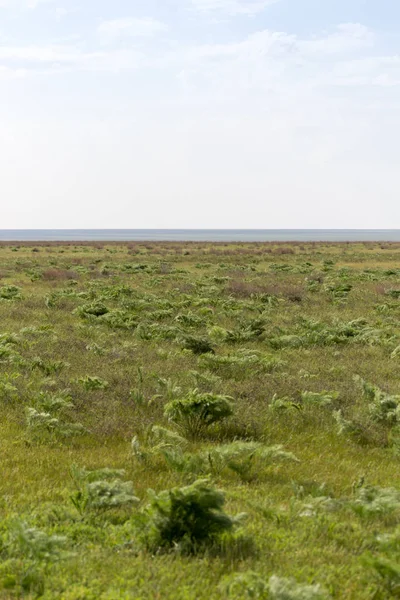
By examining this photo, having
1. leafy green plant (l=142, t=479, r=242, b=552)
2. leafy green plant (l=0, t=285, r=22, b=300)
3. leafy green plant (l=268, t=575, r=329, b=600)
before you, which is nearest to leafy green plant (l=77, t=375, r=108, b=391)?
leafy green plant (l=142, t=479, r=242, b=552)

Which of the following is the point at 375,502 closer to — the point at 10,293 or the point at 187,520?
the point at 187,520

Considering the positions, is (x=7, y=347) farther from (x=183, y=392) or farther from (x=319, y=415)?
(x=319, y=415)

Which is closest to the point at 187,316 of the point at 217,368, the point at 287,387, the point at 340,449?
the point at 217,368

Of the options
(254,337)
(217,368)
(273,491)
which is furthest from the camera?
(254,337)

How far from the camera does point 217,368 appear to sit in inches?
446

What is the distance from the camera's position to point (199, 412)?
7660 mm

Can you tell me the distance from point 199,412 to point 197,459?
1345 millimetres

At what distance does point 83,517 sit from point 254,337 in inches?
390

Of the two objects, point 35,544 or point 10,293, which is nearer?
point 35,544

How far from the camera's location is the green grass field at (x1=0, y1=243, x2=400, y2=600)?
13.6ft

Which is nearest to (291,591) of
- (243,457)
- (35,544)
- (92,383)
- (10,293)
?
(35,544)

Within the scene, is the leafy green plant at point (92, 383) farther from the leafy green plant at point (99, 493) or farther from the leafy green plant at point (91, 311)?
the leafy green plant at point (91, 311)

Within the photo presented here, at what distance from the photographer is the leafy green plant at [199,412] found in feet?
25.2

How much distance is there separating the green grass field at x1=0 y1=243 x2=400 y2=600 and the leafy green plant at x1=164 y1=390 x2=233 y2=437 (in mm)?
21
